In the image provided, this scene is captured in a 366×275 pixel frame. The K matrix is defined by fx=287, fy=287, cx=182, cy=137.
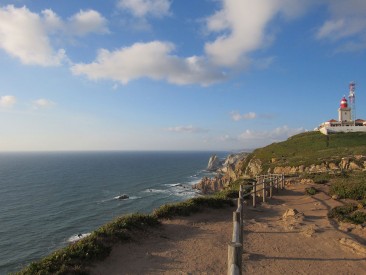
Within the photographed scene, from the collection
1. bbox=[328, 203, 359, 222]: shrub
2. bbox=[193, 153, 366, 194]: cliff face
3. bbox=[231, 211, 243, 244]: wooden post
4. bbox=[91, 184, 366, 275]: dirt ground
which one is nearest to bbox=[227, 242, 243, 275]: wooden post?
bbox=[231, 211, 243, 244]: wooden post

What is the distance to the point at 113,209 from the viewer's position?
172 feet

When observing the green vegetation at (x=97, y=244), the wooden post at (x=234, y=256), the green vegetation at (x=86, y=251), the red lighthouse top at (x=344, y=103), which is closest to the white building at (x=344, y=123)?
the red lighthouse top at (x=344, y=103)

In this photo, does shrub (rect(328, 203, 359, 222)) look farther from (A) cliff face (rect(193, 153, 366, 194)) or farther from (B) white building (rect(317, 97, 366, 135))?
(B) white building (rect(317, 97, 366, 135))

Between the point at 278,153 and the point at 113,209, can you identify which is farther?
the point at 278,153

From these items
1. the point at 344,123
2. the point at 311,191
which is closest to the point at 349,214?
the point at 311,191

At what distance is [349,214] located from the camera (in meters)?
16.7

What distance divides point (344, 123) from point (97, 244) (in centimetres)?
8850

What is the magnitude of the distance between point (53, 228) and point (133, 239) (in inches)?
1342

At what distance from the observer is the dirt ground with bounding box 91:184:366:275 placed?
1008cm

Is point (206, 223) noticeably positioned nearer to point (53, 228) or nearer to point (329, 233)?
point (329, 233)

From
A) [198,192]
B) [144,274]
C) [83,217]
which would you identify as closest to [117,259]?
[144,274]

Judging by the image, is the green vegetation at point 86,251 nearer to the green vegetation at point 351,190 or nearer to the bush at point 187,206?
the bush at point 187,206

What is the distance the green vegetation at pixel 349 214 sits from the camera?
1548 centimetres

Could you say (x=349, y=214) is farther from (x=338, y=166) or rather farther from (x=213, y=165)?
(x=213, y=165)
